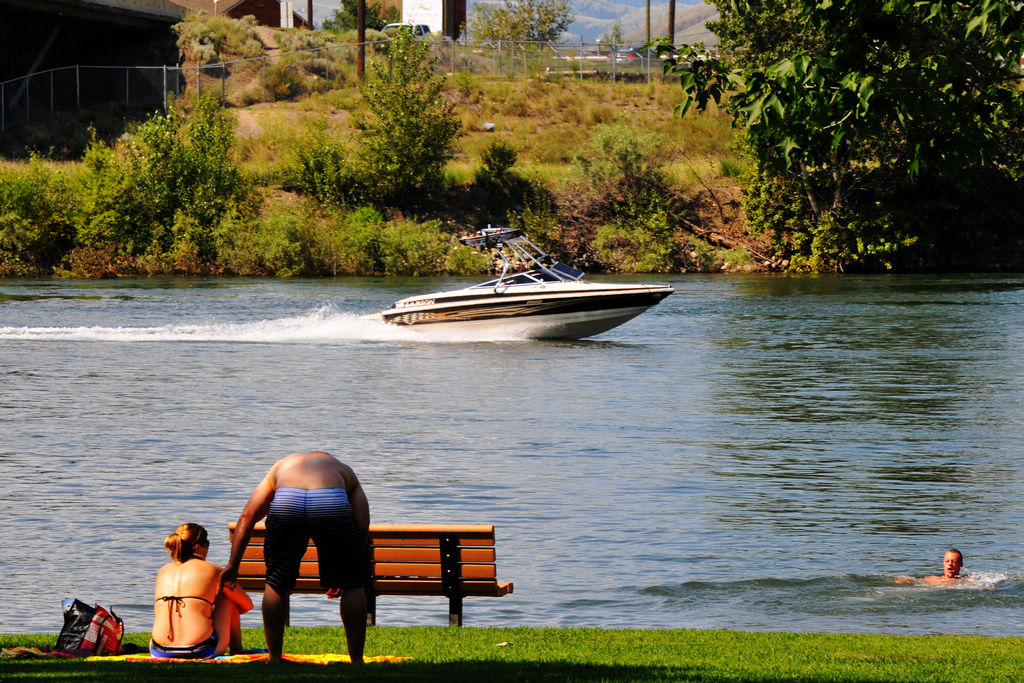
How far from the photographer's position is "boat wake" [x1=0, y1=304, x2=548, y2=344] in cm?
3653

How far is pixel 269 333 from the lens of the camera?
3869 centimetres

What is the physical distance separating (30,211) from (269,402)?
141 feet

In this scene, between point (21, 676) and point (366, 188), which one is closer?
point (21, 676)

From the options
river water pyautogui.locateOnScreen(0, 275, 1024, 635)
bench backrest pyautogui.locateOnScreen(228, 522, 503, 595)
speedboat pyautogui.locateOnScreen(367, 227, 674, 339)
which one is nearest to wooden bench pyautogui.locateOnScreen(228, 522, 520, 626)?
bench backrest pyautogui.locateOnScreen(228, 522, 503, 595)

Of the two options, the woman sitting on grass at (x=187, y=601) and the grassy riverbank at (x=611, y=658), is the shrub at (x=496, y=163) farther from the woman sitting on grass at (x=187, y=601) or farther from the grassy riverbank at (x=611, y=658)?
the woman sitting on grass at (x=187, y=601)

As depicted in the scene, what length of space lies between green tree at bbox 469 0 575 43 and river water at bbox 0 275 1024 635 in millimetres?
96100

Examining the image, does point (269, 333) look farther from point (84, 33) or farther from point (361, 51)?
point (84, 33)

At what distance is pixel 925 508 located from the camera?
15414mm

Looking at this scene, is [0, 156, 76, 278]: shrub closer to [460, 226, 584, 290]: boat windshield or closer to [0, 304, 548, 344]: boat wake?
[0, 304, 548, 344]: boat wake

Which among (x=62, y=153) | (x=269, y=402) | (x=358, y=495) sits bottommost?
(x=269, y=402)

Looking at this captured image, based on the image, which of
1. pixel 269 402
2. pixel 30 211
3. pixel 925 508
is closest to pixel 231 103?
pixel 30 211

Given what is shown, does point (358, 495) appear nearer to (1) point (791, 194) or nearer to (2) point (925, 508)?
(2) point (925, 508)

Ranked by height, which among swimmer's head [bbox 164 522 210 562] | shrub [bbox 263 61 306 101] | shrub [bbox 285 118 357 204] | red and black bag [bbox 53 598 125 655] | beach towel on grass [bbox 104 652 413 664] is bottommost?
beach towel on grass [bbox 104 652 413 664]

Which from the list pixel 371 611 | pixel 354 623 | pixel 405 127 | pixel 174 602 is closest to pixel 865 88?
pixel 354 623
